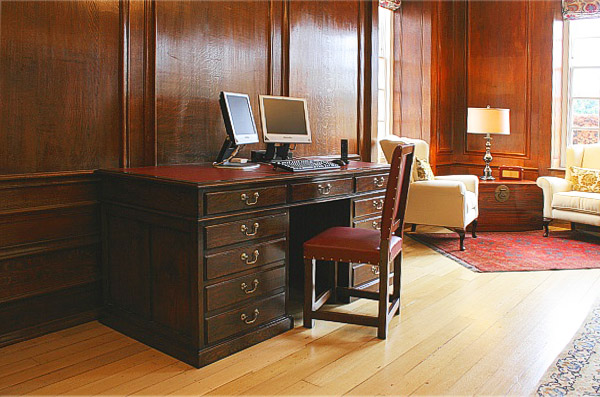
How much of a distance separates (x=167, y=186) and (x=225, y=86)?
1.14 meters

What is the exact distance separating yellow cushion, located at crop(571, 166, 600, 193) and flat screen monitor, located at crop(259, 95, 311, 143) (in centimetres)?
331

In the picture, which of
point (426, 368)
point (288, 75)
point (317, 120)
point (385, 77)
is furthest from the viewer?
point (385, 77)

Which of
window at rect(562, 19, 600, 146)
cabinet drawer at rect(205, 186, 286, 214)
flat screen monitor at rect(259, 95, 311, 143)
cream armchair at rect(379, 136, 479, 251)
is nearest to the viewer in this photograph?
cabinet drawer at rect(205, 186, 286, 214)

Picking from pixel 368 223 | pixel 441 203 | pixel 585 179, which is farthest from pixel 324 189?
pixel 585 179

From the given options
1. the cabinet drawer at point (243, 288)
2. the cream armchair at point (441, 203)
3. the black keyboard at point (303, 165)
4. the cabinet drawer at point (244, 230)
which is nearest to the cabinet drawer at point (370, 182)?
the black keyboard at point (303, 165)

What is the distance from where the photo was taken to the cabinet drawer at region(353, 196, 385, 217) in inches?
138

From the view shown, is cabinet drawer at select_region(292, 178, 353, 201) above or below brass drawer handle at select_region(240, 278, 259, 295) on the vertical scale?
above

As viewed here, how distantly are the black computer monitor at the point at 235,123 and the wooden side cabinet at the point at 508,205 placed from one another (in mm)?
3300

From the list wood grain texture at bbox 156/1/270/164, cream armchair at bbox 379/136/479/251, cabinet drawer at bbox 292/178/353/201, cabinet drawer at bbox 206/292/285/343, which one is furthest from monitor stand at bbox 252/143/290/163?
cream armchair at bbox 379/136/479/251

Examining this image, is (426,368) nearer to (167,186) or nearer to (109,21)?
(167,186)

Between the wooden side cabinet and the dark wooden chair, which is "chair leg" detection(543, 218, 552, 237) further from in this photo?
the dark wooden chair

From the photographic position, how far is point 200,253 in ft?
8.52

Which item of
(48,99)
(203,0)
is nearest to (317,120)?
(203,0)

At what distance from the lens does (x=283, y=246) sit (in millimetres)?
3047
